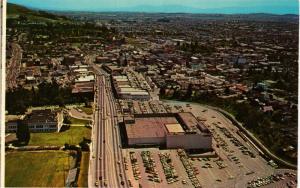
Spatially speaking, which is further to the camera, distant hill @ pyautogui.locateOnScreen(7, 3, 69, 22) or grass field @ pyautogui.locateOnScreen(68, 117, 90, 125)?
grass field @ pyautogui.locateOnScreen(68, 117, 90, 125)

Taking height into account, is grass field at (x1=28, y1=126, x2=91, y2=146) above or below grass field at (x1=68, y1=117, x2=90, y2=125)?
below

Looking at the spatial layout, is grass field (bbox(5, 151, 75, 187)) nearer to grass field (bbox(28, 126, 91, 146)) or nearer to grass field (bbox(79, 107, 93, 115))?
grass field (bbox(28, 126, 91, 146))

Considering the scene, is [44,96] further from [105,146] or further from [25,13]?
[105,146]

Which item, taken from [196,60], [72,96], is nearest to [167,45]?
[196,60]

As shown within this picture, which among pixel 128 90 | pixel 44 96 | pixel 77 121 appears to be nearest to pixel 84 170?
pixel 77 121

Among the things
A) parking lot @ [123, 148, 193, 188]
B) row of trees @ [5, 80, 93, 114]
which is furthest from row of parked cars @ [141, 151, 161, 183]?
row of trees @ [5, 80, 93, 114]
